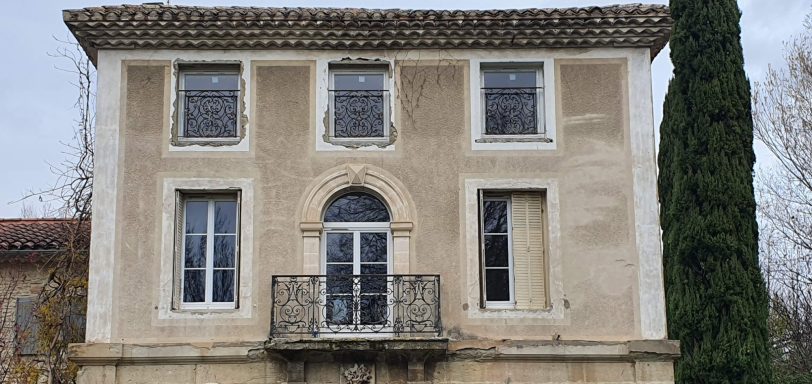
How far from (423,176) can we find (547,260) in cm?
213

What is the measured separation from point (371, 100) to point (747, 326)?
6.87 meters

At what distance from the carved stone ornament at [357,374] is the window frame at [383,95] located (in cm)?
323

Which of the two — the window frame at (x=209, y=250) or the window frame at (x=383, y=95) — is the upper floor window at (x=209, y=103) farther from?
the window frame at (x=383, y=95)

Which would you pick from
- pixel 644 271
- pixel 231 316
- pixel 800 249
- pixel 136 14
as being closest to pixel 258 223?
pixel 231 316

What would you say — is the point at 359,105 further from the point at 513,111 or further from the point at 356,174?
the point at 513,111

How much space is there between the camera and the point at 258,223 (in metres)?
15.1

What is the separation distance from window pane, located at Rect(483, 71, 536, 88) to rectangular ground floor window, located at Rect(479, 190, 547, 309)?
1.64m

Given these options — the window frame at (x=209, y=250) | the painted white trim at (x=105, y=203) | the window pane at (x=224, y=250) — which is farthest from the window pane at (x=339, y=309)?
the painted white trim at (x=105, y=203)

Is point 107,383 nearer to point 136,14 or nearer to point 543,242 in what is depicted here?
point 136,14

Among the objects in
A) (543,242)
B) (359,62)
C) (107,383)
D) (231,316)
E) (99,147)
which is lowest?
(107,383)

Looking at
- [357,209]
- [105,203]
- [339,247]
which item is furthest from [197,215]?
[357,209]

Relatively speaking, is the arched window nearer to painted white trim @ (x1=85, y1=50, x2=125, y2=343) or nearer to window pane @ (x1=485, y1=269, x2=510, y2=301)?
window pane @ (x1=485, y1=269, x2=510, y2=301)

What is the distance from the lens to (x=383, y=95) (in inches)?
620

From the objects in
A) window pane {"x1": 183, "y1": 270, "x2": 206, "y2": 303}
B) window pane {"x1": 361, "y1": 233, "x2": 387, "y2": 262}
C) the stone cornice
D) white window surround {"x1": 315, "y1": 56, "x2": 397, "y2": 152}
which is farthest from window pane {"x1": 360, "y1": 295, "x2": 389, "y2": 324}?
the stone cornice
